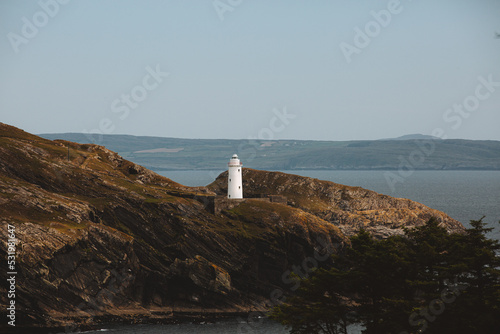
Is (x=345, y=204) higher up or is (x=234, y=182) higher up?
(x=234, y=182)

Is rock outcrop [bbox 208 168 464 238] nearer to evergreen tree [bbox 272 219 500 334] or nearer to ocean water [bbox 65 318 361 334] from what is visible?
ocean water [bbox 65 318 361 334]

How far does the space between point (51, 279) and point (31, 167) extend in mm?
27659

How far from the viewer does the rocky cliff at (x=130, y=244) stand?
8712cm

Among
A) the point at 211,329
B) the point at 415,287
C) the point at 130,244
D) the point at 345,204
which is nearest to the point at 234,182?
the point at 345,204

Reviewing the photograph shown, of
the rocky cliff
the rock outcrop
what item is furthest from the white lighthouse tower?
the rock outcrop

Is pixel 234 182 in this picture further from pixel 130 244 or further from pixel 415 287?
pixel 415 287

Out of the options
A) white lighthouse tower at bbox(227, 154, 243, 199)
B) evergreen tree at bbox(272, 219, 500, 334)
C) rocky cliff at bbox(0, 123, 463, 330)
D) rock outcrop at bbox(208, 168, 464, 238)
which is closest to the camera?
evergreen tree at bbox(272, 219, 500, 334)

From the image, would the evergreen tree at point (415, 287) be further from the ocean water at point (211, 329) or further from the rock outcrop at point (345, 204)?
the rock outcrop at point (345, 204)

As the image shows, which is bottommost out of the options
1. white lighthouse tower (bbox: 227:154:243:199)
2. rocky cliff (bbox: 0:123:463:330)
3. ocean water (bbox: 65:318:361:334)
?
ocean water (bbox: 65:318:361:334)

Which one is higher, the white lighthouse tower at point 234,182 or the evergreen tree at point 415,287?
the white lighthouse tower at point 234,182

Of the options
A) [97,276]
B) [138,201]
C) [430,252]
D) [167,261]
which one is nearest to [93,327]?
[97,276]

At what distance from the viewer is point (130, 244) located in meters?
97.8

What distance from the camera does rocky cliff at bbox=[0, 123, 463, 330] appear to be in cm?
8712

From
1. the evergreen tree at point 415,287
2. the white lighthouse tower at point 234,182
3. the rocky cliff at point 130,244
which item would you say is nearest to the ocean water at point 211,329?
the rocky cliff at point 130,244
